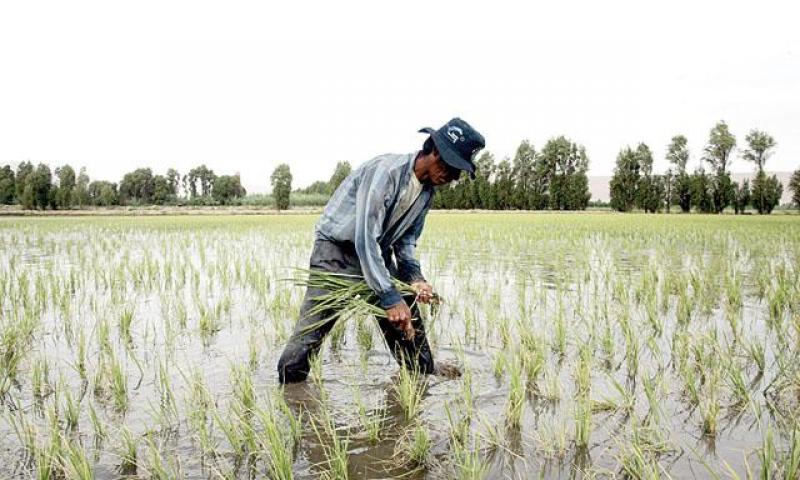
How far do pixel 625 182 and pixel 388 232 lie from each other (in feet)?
146

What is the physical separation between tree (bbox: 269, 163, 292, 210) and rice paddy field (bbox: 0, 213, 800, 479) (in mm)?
37426

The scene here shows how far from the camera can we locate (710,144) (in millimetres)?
45062

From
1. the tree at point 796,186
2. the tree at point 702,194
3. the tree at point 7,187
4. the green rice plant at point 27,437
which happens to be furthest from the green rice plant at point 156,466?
the tree at point 7,187

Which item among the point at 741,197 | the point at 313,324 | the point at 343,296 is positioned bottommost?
the point at 313,324

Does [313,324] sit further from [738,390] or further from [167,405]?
[738,390]

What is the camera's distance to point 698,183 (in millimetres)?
39750

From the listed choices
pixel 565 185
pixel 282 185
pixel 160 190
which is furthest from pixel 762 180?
pixel 160 190

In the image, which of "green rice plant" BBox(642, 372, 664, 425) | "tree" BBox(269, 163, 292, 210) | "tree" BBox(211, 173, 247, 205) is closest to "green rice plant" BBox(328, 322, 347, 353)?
"green rice plant" BBox(642, 372, 664, 425)

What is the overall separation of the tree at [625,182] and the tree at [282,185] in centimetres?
2509

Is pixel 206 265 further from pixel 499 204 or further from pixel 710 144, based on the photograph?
pixel 710 144

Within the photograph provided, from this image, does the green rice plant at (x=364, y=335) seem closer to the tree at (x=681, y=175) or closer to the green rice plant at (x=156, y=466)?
the green rice plant at (x=156, y=466)

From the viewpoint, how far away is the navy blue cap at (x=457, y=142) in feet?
7.45

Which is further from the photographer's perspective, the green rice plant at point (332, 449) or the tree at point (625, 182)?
the tree at point (625, 182)

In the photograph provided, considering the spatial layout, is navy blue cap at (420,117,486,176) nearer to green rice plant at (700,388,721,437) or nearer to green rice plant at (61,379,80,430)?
green rice plant at (700,388,721,437)
